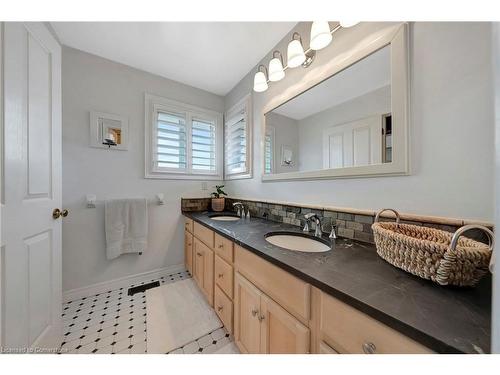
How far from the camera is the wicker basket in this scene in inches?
18.0

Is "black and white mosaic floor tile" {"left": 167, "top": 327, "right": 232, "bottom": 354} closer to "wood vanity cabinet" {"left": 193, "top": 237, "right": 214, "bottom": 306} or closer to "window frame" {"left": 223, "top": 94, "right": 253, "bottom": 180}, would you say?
"wood vanity cabinet" {"left": 193, "top": 237, "right": 214, "bottom": 306}

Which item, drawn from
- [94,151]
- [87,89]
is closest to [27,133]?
[94,151]

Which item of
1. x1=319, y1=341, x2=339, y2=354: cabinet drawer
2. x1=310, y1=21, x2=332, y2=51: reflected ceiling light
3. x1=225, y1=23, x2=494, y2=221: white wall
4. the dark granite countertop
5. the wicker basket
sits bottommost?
x1=319, y1=341, x2=339, y2=354: cabinet drawer

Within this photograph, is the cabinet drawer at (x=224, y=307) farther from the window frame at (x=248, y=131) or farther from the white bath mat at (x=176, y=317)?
the window frame at (x=248, y=131)

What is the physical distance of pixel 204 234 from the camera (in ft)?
4.79

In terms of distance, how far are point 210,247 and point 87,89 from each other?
1807 mm

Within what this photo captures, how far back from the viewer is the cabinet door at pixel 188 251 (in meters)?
1.80

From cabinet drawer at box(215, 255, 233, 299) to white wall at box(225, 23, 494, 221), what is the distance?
0.89 meters

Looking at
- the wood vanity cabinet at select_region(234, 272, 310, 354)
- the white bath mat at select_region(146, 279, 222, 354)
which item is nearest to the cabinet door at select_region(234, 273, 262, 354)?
the wood vanity cabinet at select_region(234, 272, 310, 354)

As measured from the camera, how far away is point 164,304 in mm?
1450

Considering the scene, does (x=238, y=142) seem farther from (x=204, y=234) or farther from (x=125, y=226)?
(x=125, y=226)

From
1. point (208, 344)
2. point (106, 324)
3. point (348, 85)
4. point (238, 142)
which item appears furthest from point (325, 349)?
point (238, 142)

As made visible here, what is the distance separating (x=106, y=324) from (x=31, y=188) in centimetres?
107

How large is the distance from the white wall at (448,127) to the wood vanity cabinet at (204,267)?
3.79ft
